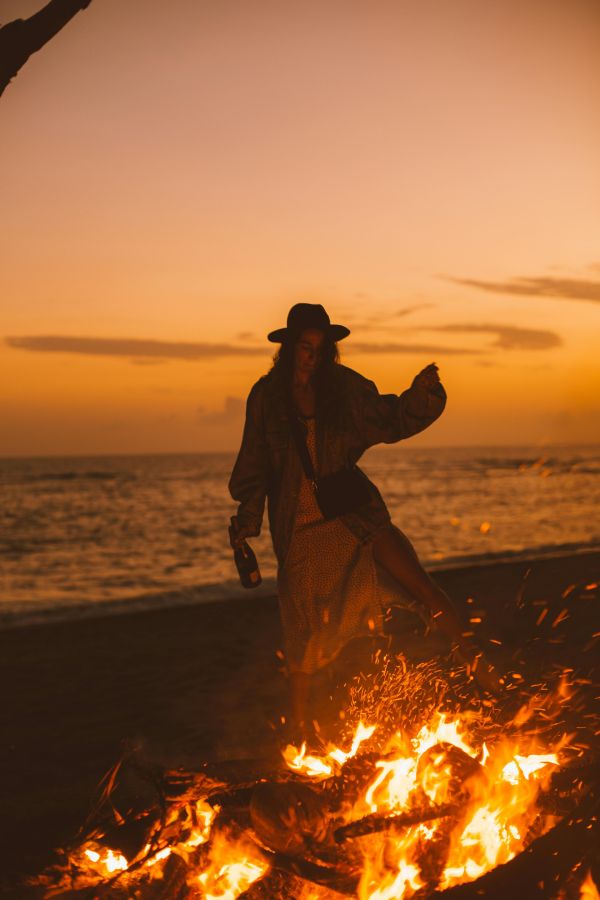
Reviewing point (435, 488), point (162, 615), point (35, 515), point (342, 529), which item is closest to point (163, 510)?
point (35, 515)

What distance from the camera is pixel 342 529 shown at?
4.56 metres

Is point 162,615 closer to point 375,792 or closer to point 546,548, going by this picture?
point 375,792

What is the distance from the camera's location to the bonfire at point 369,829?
9.47ft

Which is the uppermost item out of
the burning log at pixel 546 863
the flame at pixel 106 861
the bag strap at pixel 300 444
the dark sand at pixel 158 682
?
the bag strap at pixel 300 444

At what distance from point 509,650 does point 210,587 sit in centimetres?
733

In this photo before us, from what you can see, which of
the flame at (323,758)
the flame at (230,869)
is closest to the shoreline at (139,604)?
the flame at (323,758)

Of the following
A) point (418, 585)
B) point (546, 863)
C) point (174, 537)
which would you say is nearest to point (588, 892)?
point (546, 863)

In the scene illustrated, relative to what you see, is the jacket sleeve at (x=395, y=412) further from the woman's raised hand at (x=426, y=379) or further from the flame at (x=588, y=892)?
the flame at (x=588, y=892)

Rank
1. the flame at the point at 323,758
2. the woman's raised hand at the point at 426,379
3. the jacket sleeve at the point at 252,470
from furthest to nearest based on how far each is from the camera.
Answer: the jacket sleeve at the point at 252,470
the woman's raised hand at the point at 426,379
the flame at the point at 323,758

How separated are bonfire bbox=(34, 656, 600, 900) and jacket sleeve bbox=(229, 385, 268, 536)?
1.56 m

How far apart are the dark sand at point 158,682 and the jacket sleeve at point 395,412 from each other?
5.95 ft

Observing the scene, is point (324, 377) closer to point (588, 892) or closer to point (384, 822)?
point (384, 822)

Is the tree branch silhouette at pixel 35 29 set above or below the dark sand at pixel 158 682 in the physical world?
above

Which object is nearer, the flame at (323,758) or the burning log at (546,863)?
the burning log at (546,863)
